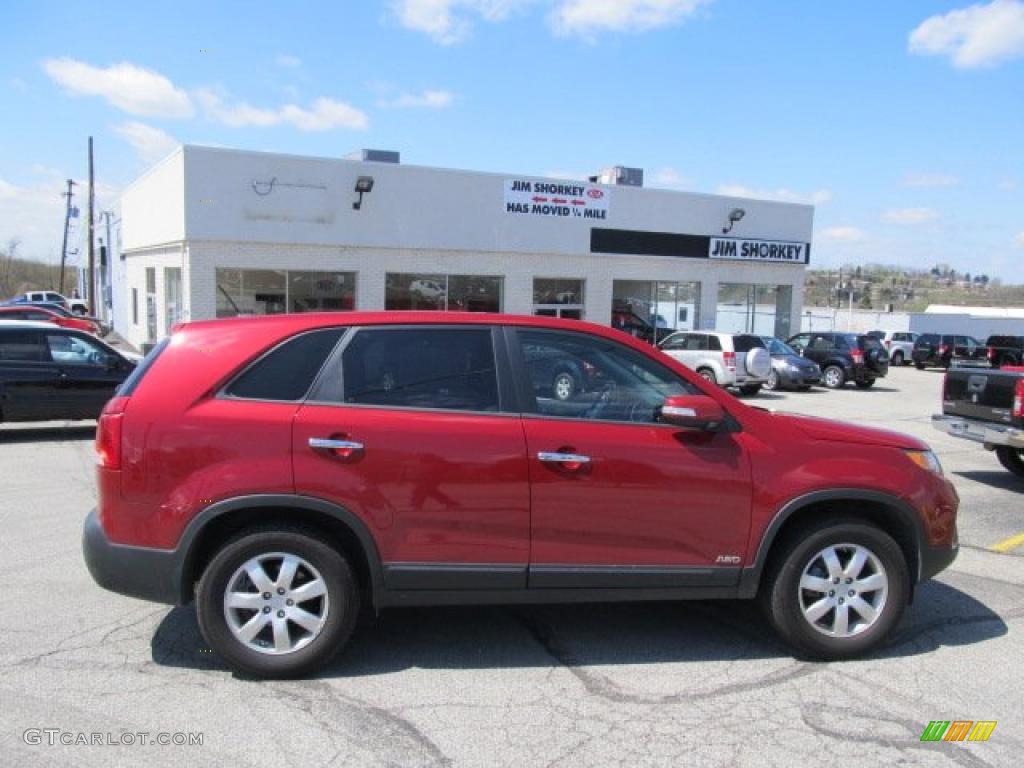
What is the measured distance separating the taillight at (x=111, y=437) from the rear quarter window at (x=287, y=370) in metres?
0.50

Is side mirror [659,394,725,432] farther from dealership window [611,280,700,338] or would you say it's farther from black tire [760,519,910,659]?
dealership window [611,280,700,338]

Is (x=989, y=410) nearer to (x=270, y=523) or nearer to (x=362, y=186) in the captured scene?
(x=270, y=523)

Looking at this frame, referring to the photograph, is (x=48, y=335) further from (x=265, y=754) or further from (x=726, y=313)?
(x=726, y=313)

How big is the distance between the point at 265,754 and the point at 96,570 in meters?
1.32

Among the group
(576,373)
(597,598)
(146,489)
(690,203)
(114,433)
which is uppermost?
(690,203)

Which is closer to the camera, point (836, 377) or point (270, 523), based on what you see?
point (270, 523)

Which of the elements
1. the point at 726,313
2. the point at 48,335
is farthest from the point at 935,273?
the point at 48,335

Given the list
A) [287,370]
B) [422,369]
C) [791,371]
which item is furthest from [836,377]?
[287,370]

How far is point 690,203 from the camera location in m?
25.9

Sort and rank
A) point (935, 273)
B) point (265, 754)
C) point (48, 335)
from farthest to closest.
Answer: point (935, 273) < point (48, 335) < point (265, 754)

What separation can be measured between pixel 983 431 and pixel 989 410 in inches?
9.7

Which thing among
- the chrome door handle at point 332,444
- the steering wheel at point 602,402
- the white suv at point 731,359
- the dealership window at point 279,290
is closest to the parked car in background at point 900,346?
the white suv at point 731,359

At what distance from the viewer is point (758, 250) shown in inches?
1081

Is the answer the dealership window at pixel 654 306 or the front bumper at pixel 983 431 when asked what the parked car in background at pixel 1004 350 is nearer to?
the dealership window at pixel 654 306
